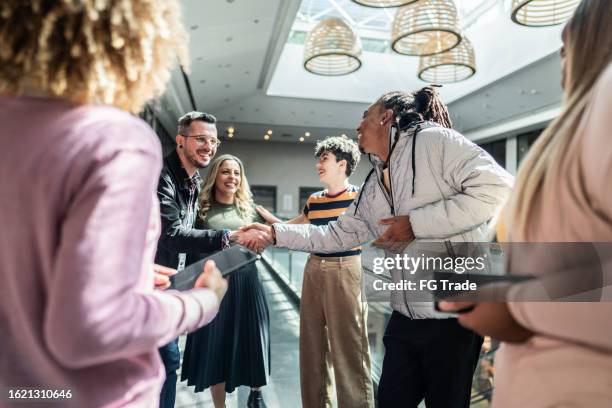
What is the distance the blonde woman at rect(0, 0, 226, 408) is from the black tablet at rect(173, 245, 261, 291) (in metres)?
0.24

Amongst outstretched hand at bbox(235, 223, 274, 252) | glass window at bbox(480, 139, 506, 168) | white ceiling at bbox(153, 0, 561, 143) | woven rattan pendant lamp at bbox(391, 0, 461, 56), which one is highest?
white ceiling at bbox(153, 0, 561, 143)

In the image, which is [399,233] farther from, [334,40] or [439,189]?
[334,40]

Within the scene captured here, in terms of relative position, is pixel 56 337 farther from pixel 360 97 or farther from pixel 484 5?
pixel 360 97

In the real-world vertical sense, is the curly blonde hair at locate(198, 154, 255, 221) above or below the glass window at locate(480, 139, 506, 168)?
below

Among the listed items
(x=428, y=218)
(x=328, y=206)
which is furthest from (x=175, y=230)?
(x=428, y=218)

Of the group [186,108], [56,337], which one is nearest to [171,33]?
[56,337]

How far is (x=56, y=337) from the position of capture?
2.01 feet

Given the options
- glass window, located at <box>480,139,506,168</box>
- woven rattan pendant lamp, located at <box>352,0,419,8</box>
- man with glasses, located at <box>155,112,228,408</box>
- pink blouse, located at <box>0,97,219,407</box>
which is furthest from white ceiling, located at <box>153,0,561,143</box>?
pink blouse, located at <box>0,97,219,407</box>

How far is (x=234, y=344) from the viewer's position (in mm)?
2680

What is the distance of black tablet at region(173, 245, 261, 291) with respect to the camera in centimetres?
99

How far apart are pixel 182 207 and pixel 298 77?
11.9 m

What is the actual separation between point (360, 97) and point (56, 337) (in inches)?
568

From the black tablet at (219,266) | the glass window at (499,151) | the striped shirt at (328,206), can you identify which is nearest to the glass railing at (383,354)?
the striped shirt at (328,206)

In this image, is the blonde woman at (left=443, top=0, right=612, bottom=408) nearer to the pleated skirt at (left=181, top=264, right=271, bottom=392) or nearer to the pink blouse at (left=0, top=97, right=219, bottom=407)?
the pink blouse at (left=0, top=97, right=219, bottom=407)
